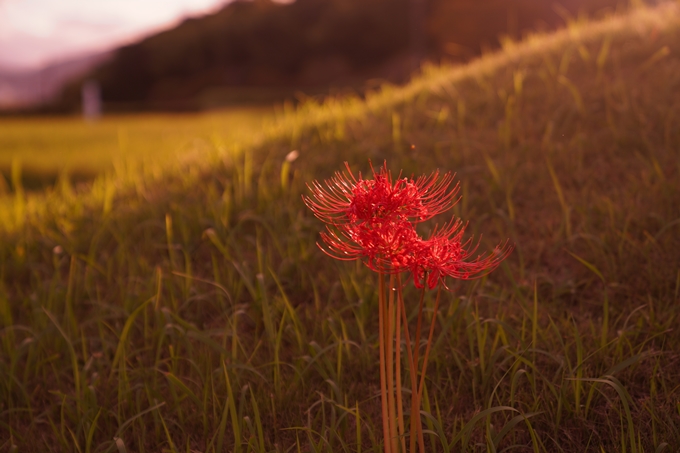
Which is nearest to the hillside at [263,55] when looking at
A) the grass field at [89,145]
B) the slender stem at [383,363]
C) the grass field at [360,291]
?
the grass field at [89,145]

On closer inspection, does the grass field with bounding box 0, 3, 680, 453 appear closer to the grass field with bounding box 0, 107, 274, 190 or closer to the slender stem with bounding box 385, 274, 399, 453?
the slender stem with bounding box 385, 274, 399, 453

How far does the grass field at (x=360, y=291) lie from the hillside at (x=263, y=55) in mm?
21651

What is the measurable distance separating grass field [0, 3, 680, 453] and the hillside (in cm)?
2165

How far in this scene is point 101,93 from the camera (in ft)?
98.9

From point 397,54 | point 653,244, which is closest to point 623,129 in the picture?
point 653,244

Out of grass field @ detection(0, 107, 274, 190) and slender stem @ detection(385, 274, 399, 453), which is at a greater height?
grass field @ detection(0, 107, 274, 190)

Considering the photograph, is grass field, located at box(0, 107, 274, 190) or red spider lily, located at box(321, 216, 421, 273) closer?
red spider lily, located at box(321, 216, 421, 273)

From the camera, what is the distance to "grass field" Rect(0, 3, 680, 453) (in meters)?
1.99

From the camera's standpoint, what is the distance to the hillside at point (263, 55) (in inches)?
1145

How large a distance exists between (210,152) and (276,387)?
8.28ft

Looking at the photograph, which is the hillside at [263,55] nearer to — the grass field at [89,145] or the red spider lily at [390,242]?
the grass field at [89,145]

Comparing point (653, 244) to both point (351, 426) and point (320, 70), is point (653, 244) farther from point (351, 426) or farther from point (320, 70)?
point (320, 70)

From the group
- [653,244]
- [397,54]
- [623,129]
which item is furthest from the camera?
[397,54]

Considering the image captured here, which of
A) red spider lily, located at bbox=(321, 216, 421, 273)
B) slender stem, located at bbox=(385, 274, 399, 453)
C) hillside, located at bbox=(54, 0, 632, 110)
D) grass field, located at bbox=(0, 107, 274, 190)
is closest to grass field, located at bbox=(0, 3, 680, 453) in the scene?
slender stem, located at bbox=(385, 274, 399, 453)
